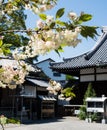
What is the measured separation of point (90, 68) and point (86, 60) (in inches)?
27.7

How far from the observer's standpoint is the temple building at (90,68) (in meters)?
20.7

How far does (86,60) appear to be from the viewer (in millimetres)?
21781

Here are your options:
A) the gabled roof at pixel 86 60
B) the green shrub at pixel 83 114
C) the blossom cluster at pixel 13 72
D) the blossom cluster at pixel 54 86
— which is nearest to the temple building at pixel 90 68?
the gabled roof at pixel 86 60

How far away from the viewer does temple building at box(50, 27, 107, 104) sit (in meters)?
20.7

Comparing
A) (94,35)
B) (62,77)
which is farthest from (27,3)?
(62,77)

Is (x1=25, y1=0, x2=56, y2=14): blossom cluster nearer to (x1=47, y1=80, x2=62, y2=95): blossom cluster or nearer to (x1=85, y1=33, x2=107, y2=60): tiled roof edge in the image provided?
(x1=47, y1=80, x2=62, y2=95): blossom cluster

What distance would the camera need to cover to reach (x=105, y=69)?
20719 mm

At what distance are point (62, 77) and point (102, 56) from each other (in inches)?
959

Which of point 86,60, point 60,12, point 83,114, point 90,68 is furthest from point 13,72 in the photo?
point 86,60

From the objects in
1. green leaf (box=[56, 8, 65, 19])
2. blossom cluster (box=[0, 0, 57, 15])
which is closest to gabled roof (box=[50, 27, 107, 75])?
blossom cluster (box=[0, 0, 57, 15])

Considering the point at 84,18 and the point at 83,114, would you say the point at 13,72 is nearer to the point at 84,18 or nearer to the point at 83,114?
the point at 84,18

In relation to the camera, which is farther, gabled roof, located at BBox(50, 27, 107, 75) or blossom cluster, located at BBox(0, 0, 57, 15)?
gabled roof, located at BBox(50, 27, 107, 75)

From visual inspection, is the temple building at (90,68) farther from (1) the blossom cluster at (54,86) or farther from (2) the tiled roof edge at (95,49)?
(1) the blossom cluster at (54,86)

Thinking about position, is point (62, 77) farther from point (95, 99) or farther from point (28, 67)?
point (28, 67)
